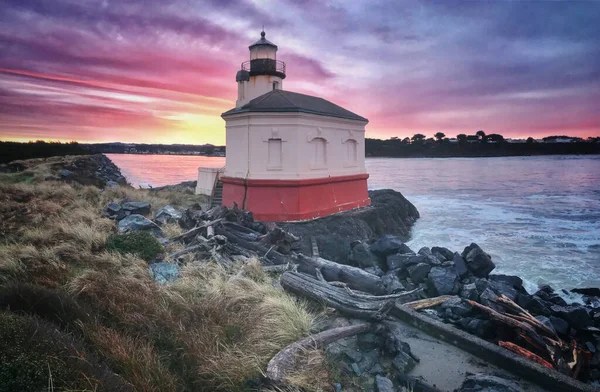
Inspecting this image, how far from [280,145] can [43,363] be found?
1409cm

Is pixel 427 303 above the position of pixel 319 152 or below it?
below

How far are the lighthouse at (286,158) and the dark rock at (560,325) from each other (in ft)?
34.3

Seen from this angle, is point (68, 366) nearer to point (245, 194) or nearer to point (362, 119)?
point (245, 194)

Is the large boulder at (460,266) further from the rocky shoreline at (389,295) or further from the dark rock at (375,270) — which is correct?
the dark rock at (375,270)

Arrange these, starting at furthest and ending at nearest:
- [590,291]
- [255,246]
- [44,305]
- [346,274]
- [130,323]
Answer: [590,291], [255,246], [346,274], [130,323], [44,305]

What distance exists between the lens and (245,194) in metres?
17.0

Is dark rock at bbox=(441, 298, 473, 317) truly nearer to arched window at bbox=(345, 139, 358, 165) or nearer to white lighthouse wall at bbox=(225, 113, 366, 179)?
white lighthouse wall at bbox=(225, 113, 366, 179)

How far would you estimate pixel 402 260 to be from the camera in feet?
36.5

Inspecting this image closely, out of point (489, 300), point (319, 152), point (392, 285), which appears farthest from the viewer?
point (319, 152)

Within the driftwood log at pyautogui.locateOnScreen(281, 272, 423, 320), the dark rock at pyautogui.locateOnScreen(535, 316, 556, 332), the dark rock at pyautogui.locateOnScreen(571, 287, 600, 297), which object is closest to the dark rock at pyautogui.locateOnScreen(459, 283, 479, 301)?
the dark rock at pyautogui.locateOnScreen(535, 316, 556, 332)

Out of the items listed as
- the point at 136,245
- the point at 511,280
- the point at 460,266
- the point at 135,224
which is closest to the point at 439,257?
the point at 460,266

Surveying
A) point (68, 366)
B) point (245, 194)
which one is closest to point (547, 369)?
point (68, 366)

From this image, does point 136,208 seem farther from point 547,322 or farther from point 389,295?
point 547,322

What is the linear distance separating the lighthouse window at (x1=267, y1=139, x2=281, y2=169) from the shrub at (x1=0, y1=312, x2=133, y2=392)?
43.9ft
